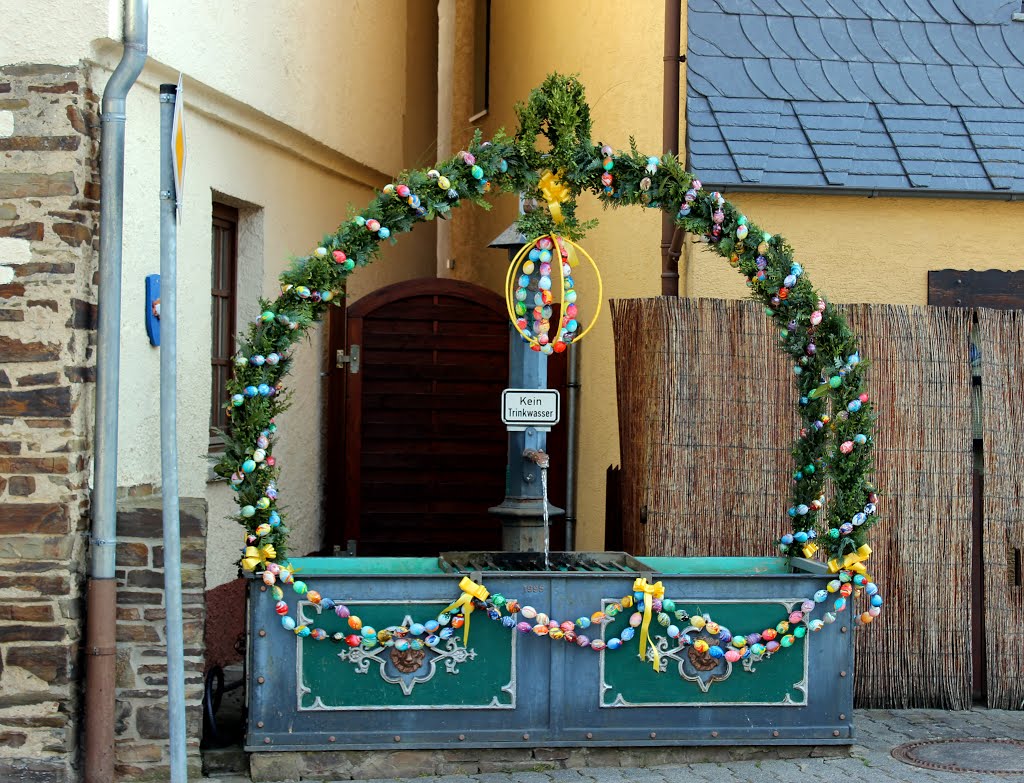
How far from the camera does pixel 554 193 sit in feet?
19.9

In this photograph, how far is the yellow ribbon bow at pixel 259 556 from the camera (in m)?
5.69

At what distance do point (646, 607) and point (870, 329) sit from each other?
6.66 ft

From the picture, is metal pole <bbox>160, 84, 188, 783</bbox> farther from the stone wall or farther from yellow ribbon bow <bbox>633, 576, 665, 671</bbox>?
yellow ribbon bow <bbox>633, 576, 665, 671</bbox>

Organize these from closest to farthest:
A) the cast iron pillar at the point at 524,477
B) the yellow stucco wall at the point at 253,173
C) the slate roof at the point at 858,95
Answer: the yellow stucco wall at the point at 253,173 → the cast iron pillar at the point at 524,477 → the slate roof at the point at 858,95

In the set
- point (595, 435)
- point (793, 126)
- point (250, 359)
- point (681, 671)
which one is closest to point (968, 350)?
point (793, 126)

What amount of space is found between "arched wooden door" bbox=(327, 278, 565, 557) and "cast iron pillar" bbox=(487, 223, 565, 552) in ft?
7.91

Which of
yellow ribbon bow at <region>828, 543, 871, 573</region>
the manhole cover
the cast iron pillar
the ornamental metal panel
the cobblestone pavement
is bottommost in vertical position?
the cobblestone pavement

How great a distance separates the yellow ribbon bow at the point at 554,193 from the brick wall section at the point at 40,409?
1.93 metres

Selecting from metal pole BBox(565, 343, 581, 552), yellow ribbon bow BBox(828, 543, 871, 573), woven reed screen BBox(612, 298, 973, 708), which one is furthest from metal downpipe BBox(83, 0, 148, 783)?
metal pole BBox(565, 343, 581, 552)

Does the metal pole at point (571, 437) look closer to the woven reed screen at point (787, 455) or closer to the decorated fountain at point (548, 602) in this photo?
the woven reed screen at point (787, 455)

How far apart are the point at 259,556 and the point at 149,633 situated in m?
0.56

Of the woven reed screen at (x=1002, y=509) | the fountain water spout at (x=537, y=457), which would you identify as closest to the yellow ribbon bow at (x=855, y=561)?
the woven reed screen at (x=1002, y=509)

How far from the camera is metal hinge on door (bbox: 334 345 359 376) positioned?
909cm

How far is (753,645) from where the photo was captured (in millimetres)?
5922
